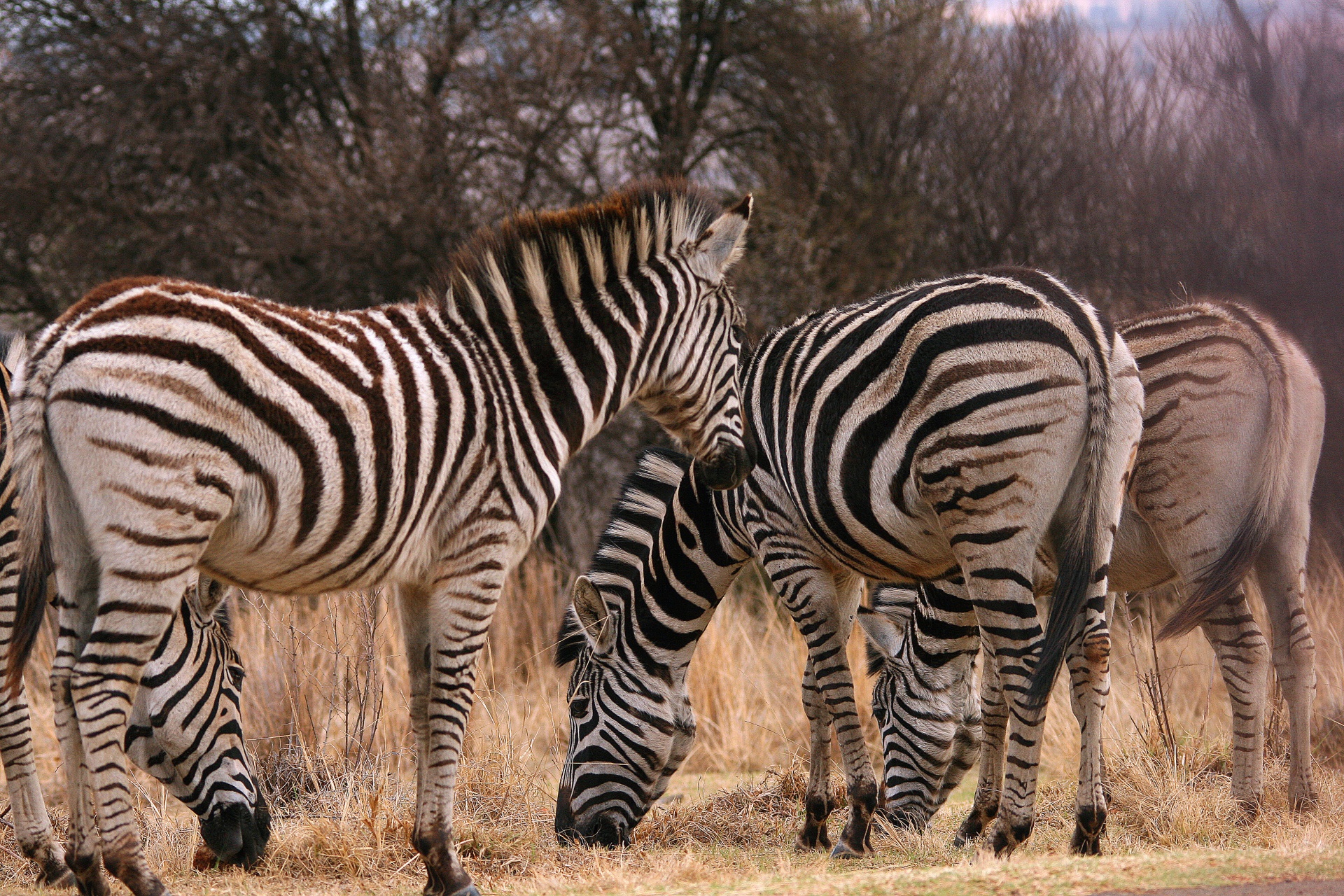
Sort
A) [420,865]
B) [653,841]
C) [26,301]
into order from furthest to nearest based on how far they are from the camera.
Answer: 1. [26,301]
2. [653,841]
3. [420,865]

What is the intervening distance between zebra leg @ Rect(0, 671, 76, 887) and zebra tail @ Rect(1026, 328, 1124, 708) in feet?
13.0

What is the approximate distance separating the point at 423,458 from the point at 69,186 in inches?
410

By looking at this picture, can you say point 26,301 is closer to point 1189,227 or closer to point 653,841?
point 653,841

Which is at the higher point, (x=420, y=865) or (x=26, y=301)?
(x=26, y=301)

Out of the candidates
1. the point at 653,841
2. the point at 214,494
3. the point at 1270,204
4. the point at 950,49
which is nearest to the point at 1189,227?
the point at 1270,204

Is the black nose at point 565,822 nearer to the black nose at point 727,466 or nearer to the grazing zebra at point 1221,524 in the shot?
the grazing zebra at point 1221,524

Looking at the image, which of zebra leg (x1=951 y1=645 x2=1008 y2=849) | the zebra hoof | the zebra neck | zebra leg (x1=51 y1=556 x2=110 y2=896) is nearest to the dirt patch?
zebra leg (x1=951 y1=645 x2=1008 y2=849)

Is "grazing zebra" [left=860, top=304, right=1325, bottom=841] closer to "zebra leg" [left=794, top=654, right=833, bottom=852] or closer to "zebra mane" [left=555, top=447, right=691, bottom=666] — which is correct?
"zebra leg" [left=794, top=654, right=833, bottom=852]

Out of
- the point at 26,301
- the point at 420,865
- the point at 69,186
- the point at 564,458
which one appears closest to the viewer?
the point at 564,458

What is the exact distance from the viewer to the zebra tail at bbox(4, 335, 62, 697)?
3.46 metres

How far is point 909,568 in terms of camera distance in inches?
196

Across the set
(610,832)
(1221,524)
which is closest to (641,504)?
(610,832)

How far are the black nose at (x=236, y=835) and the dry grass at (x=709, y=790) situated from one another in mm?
87

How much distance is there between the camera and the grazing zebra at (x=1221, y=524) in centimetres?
521
